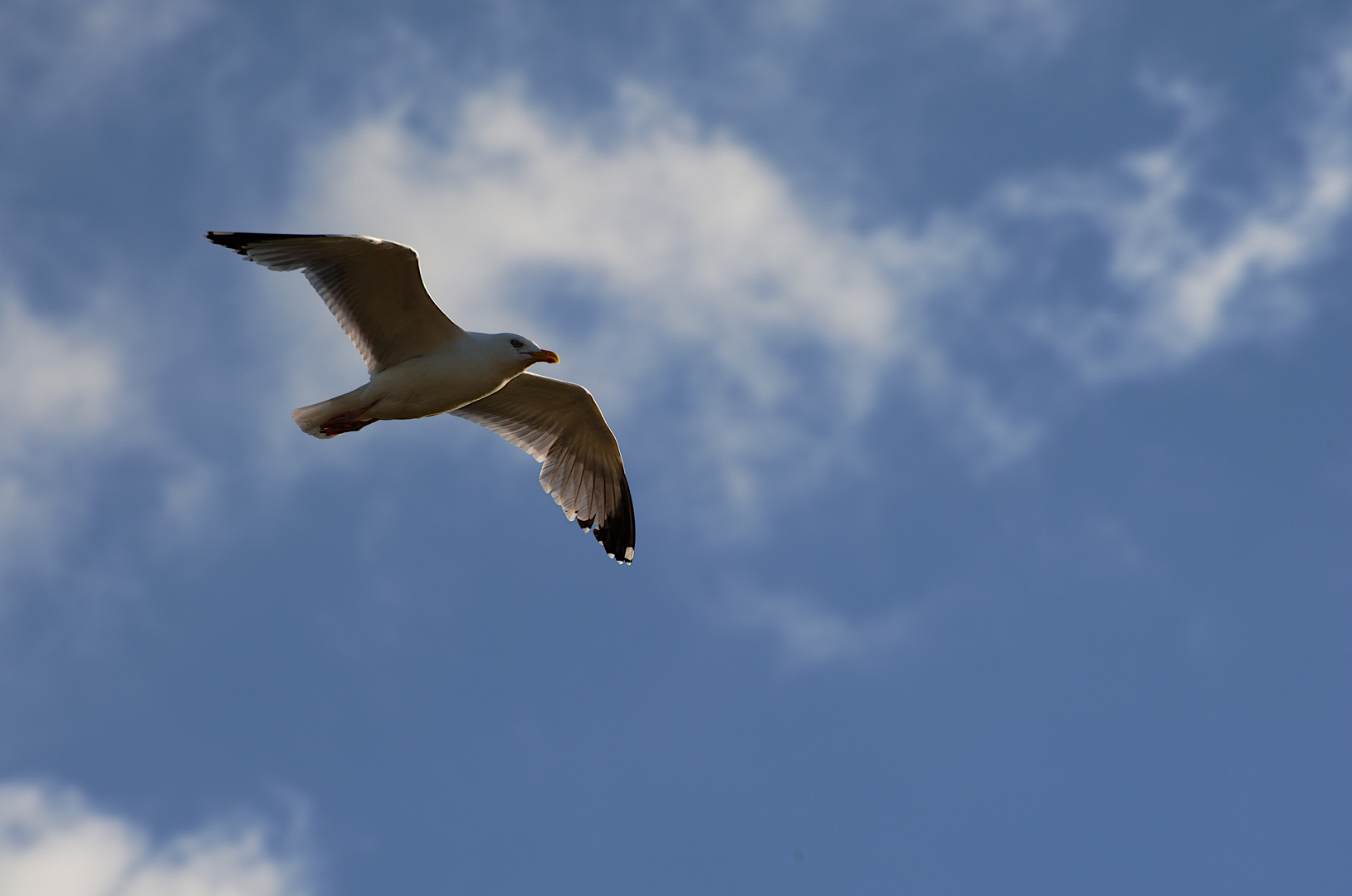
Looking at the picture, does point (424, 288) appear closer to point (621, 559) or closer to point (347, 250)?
point (347, 250)

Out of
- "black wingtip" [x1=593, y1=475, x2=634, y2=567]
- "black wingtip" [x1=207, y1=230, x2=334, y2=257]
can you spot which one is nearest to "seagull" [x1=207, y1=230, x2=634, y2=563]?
"black wingtip" [x1=207, y1=230, x2=334, y2=257]

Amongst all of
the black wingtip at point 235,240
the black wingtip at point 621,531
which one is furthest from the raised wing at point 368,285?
the black wingtip at point 621,531

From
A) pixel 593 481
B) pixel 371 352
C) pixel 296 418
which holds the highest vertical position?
pixel 593 481

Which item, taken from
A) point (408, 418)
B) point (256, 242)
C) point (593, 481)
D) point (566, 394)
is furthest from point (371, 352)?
point (593, 481)

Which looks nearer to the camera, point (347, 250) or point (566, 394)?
point (347, 250)

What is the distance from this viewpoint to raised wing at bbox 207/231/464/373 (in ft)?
28.5

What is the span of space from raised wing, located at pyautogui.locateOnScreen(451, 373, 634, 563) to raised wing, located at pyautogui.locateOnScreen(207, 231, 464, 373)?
4.29 feet

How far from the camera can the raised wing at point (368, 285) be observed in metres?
8.69

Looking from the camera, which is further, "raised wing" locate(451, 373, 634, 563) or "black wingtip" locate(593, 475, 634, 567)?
"black wingtip" locate(593, 475, 634, 567)

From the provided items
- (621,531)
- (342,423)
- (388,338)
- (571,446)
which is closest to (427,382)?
(388,338)

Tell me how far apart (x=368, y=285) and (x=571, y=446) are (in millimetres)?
2709

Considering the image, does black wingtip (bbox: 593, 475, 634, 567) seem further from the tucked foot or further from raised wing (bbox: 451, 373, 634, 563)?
the tucked foot

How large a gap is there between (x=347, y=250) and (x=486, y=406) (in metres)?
2.48

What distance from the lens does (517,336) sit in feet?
30.6
